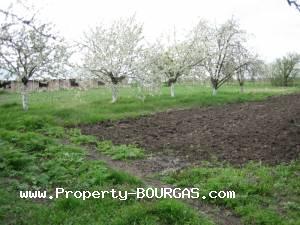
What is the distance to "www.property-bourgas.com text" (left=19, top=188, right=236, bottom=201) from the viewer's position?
290 inches

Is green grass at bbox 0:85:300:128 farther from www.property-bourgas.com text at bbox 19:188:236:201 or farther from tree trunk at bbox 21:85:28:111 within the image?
www.property-bourgas.com text at bbox 19:188:236:201

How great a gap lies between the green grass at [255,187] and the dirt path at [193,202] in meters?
0.18

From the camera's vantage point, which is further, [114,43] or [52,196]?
[114,43]

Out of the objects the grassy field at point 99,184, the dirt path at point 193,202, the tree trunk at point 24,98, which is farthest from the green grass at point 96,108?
the dirt path at point 193,202

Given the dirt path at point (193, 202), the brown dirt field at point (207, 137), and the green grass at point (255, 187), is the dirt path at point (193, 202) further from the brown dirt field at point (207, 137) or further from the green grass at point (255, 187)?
the brown dirt field at point (207, 137)

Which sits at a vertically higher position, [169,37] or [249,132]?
[169,37]

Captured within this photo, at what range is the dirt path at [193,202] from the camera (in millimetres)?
6729

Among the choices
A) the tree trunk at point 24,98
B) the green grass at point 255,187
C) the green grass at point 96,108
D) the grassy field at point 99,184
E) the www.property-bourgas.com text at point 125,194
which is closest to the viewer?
the grassy field at point 99,184

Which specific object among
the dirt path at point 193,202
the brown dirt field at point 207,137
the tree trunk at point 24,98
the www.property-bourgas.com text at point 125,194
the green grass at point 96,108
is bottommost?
the dirt path at point 193,202

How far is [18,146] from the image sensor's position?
1231 cm

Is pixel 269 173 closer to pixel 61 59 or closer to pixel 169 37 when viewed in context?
pixel 61 59

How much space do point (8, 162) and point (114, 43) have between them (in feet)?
67.7

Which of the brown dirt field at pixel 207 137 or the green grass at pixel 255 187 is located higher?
the brown dirt field at pixel 207 137

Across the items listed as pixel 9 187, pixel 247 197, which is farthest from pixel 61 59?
pixel 247 197
